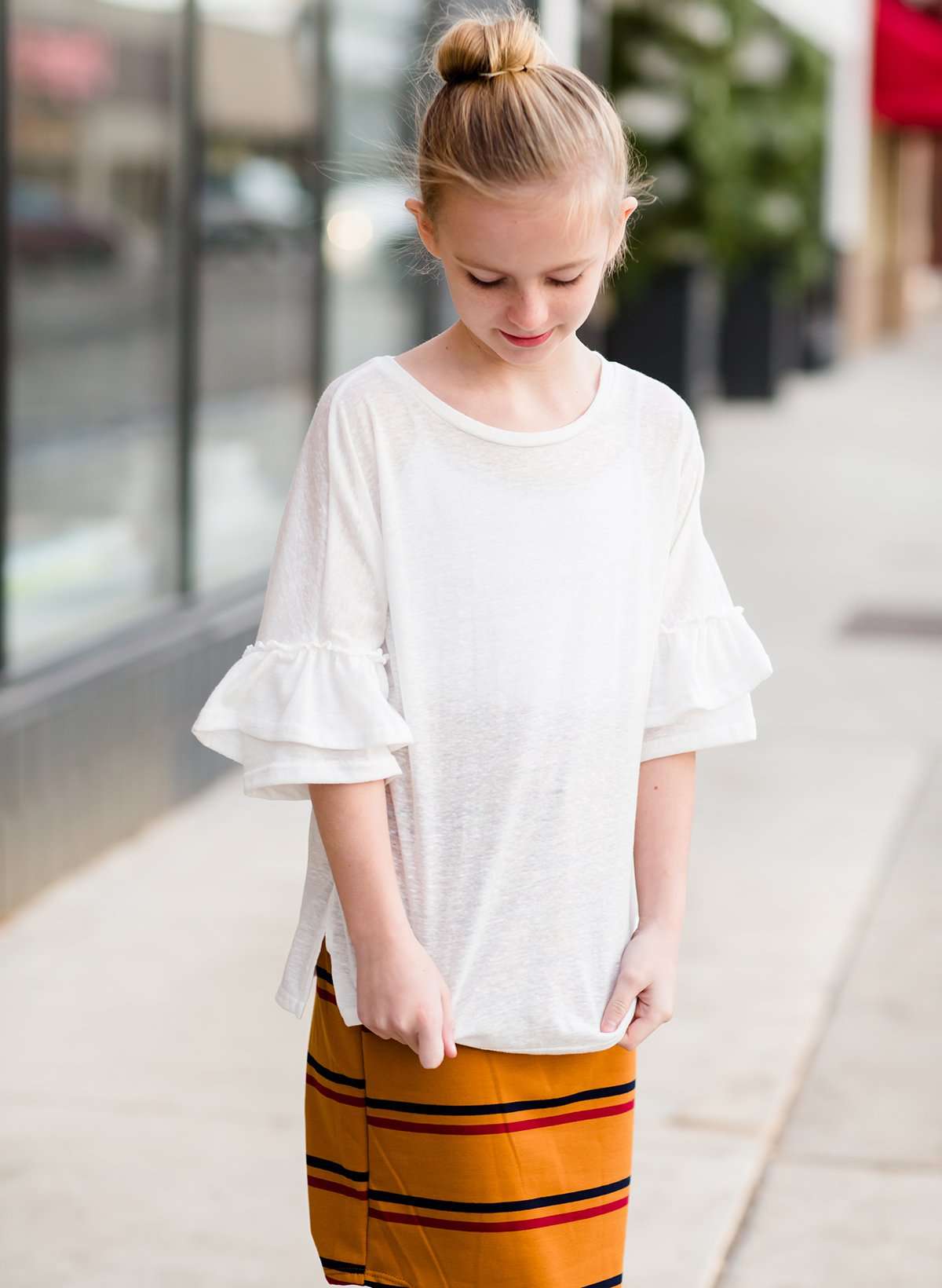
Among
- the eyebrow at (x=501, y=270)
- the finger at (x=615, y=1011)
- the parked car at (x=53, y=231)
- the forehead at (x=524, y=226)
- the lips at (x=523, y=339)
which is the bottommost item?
the finger at (x=615, y=1011)

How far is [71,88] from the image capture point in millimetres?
6727

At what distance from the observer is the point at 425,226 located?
1.78 meters

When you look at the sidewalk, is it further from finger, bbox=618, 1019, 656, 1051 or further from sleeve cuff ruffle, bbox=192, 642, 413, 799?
sleeve cuff ruffle, bbox=192, 642, 413, 799

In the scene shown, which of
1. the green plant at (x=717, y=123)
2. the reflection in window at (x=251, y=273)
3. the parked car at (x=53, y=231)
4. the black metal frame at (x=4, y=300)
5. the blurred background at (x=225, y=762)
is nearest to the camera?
the blurred background at (x=225, y=762)

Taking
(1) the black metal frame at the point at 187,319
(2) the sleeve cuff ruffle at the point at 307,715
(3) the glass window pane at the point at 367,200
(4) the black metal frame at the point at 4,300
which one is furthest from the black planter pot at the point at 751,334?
(2) the sleeve cuff ruffle at the point at 307,715

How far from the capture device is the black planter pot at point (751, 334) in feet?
61.5

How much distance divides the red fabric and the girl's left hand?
24.1 feet

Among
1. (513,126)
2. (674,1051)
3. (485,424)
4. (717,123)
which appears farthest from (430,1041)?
(717,123)

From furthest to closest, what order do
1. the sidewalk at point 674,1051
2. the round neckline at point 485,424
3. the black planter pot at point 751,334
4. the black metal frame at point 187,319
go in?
the black planter pot at point 751,334, the black metal frame at point 187,319, the sidewalk at point 674,1051, the round neckline at point 485,424

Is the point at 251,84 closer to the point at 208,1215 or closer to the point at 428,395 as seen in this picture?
the point at 208,1215

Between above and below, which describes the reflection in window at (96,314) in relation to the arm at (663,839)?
above

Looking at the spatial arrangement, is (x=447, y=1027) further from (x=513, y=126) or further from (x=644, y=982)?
(x=513, y=126)

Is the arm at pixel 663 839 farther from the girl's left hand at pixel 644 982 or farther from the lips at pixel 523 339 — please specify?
the lips at pixel 523 339

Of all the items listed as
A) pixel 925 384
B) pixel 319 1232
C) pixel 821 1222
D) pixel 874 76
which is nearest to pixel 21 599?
pixel 821 1222
